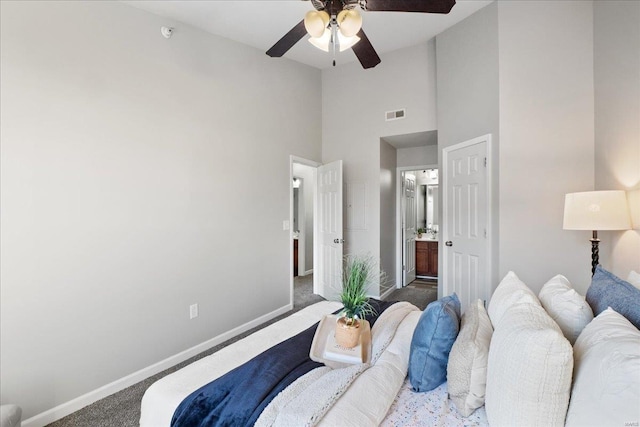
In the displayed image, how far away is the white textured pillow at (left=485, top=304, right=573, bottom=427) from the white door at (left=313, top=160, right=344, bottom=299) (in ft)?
10.2

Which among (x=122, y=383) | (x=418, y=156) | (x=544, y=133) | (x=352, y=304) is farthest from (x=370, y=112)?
(x=122, y=383)

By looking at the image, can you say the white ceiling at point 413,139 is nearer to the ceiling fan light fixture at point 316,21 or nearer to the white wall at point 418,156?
the white wall at point 418,156

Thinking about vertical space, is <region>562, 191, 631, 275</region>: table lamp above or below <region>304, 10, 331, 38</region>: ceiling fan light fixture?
below

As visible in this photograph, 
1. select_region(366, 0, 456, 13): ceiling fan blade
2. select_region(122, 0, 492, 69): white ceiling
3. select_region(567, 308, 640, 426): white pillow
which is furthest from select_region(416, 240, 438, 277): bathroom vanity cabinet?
select_region(567, 308, 640, 426): white pillow

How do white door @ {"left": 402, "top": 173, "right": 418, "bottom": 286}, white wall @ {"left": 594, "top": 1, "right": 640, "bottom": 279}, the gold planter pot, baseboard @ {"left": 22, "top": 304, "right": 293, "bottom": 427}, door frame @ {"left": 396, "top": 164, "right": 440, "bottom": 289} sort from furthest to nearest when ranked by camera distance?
white door @ {"left": 402, "top": 173, "right": 418, "bottom": 286}
door frame @ {"left": 396, "top": 164, "right": 440, "bottom": 289}
white wall @ {"left": 594, "top": 1, "right": 640, "bottom": 279}
baseboard @ {"left": 22, "top": 304, "right": 293, "bottom": 427}
the gold planter pot

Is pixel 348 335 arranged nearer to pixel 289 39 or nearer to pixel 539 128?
pixel 289 39

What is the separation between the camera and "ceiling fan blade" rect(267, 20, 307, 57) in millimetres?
1992

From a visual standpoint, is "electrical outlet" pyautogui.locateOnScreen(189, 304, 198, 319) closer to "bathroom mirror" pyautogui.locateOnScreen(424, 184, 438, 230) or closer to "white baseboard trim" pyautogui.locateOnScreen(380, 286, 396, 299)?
"white baseboard trim" pyautogui.locateOnScreen(380, 286, 396, 299)

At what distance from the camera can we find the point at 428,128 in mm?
A: 4023

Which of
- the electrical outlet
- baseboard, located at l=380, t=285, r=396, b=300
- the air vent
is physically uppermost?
the air vent

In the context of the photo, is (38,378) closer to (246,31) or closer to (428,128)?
(246,31)

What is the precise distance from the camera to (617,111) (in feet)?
7.72

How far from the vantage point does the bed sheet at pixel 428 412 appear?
3.64 feet

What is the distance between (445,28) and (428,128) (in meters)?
1.12
